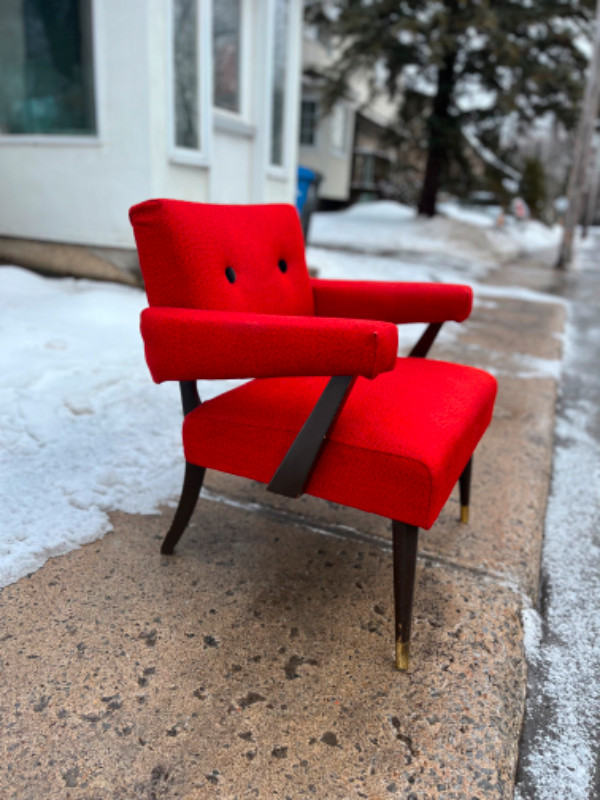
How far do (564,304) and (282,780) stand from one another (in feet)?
21.7

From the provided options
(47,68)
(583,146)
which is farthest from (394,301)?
(583,146)

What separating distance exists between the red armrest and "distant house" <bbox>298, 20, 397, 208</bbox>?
12.2 metres

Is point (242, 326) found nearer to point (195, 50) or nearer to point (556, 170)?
point (195, 50)

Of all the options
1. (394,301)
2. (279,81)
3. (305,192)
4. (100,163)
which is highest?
(279,81)

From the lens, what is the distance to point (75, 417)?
2.52 metres

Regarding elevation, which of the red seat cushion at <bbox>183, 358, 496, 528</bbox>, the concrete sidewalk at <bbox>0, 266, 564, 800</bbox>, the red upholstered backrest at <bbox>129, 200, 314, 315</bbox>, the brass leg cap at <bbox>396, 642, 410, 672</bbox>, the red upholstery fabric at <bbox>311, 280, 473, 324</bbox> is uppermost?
the red upholstered backrest at <bbox>129, 200, 314, 315</bbox>

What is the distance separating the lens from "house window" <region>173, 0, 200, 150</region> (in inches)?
175

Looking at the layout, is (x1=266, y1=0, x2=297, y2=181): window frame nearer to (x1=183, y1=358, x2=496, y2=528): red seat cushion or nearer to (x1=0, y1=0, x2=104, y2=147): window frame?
(x1=0, y1=0, x2=104, y2=147): window frame

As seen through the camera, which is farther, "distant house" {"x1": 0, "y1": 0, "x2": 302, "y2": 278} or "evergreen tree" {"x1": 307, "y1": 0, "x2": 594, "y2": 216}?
"evergreen tree" {"x1": 307, "y1": 0, "x2": 594, "y2": 216}

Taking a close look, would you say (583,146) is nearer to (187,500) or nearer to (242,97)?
(242,97)

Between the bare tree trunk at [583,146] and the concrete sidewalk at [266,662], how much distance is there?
30.7ft

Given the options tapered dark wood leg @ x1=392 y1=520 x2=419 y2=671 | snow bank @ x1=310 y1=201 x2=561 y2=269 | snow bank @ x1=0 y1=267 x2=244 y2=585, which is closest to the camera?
tapered dark wood leg @ x1=392 y1=520 x2=419 y2=671

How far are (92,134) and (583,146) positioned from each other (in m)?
8.17

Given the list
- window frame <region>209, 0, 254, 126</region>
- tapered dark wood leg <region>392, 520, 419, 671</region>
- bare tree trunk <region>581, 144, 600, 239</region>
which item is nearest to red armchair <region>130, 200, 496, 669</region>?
tapered dark wood leg <region>392, 520, 419, 671</region>
